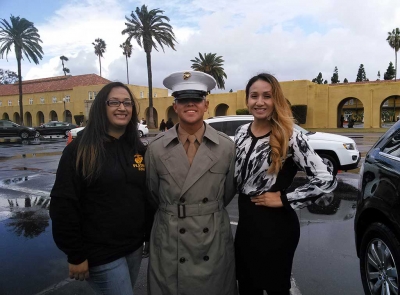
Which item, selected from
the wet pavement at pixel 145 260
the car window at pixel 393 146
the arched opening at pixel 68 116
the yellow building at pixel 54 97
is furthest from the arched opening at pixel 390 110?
the car window at pixel 393 146

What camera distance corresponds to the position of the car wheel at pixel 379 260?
2678mm

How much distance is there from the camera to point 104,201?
2123 mm

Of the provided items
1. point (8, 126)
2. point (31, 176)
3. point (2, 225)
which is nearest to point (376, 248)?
point (2, 225)

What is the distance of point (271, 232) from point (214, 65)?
47834mm

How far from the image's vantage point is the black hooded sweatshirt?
201cm

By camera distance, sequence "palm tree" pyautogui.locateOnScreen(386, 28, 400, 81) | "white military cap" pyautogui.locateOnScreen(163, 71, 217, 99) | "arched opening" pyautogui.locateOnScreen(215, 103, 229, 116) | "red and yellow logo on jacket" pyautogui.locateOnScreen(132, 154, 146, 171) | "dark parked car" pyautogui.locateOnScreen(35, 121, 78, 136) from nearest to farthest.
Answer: "red and yellow logo on jacket" pyautogui.locateOnScreen(132, 154, 146, 171) → "white military cap" pyautogui.locateOnScreen(163, 71, 217, 99) → "dark parked car" pyautogui.locateOnScreen(35, 121, 78, 136) → "arched opening" pyautogui.locateOnScreen(215, 103, 229, 116) → "palm tree" pyautogui.locateOnScreen(386, 28, 400, 81)

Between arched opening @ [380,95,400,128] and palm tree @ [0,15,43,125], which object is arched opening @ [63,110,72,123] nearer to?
palm tree @ [0,15,43,125]

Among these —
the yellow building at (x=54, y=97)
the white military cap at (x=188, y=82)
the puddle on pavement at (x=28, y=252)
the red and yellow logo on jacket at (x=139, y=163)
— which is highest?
the yellow building at (x=54, y=97)

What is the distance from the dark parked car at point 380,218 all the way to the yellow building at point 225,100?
10085mm

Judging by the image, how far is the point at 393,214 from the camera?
2.66 meters

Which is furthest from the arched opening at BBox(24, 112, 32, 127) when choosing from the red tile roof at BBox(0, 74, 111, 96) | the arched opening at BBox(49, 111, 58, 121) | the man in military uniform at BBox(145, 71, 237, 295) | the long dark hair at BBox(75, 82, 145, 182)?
the man in military uniform at BBox(145, 71, 237, 295)

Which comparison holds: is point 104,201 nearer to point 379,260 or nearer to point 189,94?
point 189,94

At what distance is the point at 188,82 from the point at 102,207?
0.99 metres

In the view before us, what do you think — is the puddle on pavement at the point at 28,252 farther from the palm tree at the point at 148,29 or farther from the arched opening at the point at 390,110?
the arched opening at the point at 390,110
